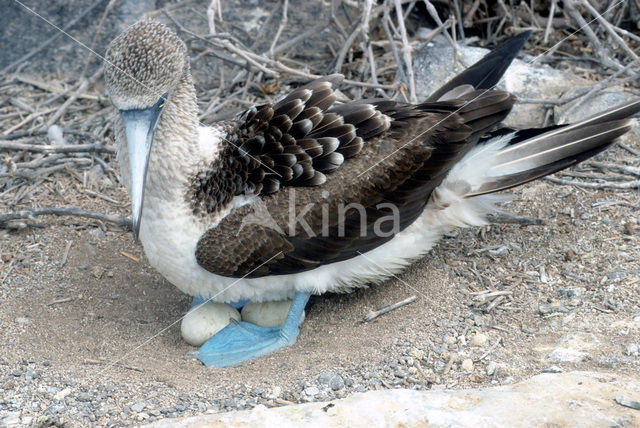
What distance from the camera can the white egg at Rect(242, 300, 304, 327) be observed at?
4.43 metres

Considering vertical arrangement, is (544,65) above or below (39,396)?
above

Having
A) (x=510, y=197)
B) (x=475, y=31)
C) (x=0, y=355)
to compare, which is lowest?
(x=0, y=355)

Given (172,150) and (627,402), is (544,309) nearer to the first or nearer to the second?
(627,402)

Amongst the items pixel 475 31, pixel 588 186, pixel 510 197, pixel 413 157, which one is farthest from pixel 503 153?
pixel 475 31

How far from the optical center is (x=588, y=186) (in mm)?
5020

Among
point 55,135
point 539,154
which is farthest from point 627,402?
point 55,135

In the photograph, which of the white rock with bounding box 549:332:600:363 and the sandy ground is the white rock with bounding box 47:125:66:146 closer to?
the sandy ground

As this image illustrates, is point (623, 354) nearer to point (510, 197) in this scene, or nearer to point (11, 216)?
point (510, 197)

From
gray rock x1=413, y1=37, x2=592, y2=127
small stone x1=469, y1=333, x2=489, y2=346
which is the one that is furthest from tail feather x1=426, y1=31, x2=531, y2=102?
small stone x1=469, y1=333, x2=489, y2=346

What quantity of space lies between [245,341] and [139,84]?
1.54m

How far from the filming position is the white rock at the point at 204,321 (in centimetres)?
422

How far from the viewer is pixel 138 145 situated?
3611 mm

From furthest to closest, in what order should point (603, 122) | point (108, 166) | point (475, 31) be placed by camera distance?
1. point (475, 31)
2. point (108, 166)
3. point (603, 122)

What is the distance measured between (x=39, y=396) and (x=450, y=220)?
242 centimetres
